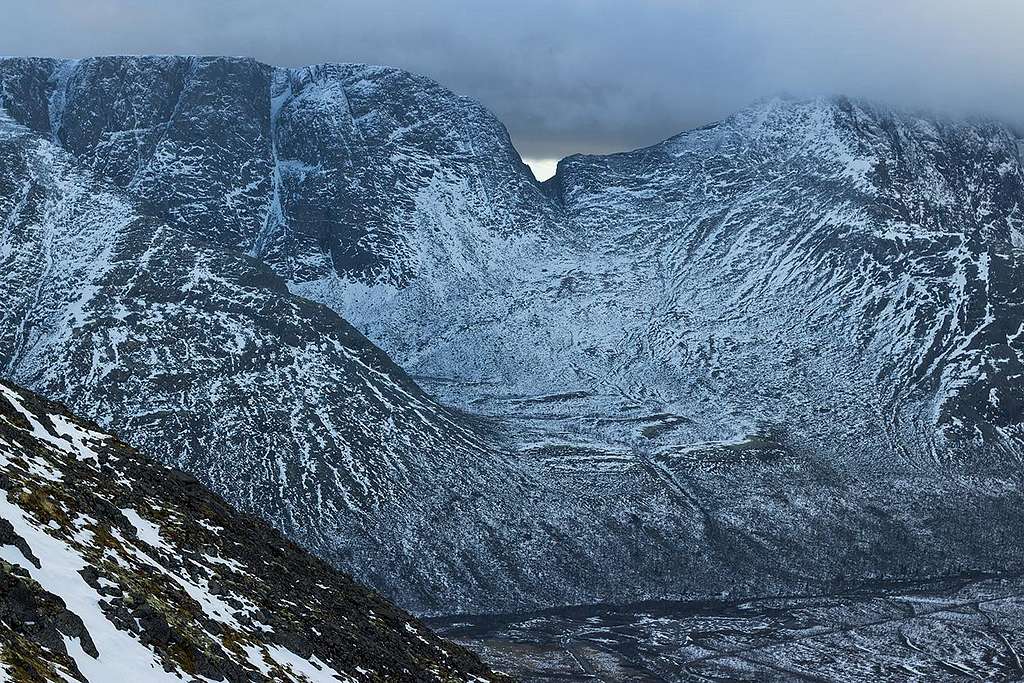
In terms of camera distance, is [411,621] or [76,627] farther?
[411,621]

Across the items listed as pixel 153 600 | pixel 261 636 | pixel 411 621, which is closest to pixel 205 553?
pixel 261 636

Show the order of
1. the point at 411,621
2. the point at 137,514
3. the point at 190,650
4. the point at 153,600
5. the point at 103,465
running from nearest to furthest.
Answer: the point at 190,650 < the point at 153,600 < the point at 137,514 < the point at 103,465 < the point at 411,621

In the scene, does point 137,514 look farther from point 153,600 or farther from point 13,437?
point 153,600

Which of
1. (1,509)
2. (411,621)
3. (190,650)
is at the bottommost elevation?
(411,621)

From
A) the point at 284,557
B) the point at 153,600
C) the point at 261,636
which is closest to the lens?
the point at 153,600

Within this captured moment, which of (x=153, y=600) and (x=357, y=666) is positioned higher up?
(x=153, y=600)

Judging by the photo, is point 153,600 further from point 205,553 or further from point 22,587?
point 205,553
